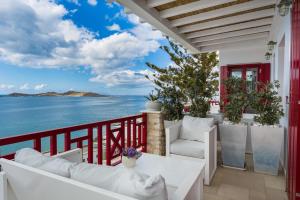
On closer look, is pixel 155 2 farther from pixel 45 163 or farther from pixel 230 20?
pixel 45 163

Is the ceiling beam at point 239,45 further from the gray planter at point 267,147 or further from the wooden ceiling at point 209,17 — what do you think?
the gray planter at point 267,147

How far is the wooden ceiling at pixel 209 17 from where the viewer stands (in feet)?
9.01

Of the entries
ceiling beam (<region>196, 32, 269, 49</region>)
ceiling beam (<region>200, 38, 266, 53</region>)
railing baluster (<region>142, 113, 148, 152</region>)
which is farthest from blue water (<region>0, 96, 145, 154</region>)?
railing baluster (<region>142, 113, 148, 152</region>)

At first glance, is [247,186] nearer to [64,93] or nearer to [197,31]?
[197,31]

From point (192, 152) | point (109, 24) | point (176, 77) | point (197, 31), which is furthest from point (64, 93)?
point (109, 24)

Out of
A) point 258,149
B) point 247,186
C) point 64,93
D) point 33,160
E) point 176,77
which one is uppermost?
point 176,77

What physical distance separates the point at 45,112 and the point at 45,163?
40.7 feet

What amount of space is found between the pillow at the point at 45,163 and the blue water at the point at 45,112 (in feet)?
17.5

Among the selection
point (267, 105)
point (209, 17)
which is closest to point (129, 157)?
point (267, 105)

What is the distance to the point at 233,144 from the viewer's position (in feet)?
10.4

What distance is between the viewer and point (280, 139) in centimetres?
283

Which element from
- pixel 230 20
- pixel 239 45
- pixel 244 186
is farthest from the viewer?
pixel 239 45

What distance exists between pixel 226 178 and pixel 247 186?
0.30 metres

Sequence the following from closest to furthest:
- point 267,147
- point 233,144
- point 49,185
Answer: point 49,185, point 267,147, point 233,144
